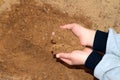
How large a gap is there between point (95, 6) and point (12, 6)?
16.1 inches

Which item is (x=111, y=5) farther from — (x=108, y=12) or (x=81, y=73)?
(x=81, y=73)

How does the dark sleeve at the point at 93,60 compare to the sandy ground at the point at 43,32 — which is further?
the sandy ground at the point at 43,32

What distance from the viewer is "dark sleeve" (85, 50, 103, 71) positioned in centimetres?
153

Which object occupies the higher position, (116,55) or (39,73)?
(116,55)

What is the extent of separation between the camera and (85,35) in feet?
5.38

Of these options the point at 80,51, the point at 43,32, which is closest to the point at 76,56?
the point at 80,51

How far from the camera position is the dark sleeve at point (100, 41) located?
1583 millimetres

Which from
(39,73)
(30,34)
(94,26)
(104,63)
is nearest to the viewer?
(104,63)

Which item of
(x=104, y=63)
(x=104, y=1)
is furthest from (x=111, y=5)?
(x=104, y=63)

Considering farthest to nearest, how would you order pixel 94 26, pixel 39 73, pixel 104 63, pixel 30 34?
pixel 94 26
pixel 30 34
pixel 39 73
pixel 104 63

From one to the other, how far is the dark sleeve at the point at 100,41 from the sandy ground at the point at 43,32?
74 millimetres

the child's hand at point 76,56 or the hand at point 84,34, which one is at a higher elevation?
A: the hand at point 84,34

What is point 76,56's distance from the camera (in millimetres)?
1589

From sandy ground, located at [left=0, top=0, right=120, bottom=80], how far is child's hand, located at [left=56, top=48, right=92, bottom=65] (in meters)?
0.03
